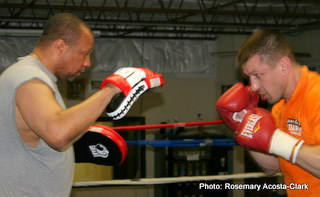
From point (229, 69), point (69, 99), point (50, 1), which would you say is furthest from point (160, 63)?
point (50, 1)

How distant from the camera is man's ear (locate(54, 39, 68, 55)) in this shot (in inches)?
54.8

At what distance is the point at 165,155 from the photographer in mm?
5359

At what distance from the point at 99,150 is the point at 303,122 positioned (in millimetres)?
995

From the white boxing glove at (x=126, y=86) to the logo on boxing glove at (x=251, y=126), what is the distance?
1.53 feet

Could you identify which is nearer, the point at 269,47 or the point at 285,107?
the point at 269,47

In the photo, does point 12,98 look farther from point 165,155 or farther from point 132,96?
point 165,155

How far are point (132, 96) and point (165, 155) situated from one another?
407cm

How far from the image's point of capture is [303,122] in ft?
4.65

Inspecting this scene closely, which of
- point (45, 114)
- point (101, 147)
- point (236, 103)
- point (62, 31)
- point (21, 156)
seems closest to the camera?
point (45, 114)

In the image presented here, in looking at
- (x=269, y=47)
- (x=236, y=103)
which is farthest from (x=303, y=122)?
(x=236, y=103)

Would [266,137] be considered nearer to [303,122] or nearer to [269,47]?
[303,122]

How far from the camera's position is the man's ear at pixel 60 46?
139 centimetres

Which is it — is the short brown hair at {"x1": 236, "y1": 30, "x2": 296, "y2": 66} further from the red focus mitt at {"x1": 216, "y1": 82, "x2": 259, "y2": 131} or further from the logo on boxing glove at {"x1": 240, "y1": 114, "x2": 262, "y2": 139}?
the red focus mitt at {"x1": 216, "y1": 82, "x2": 259, "y2": 131}

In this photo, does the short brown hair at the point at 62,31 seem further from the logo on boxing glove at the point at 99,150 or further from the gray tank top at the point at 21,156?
the logo on boxing glove at the point at 99,150
